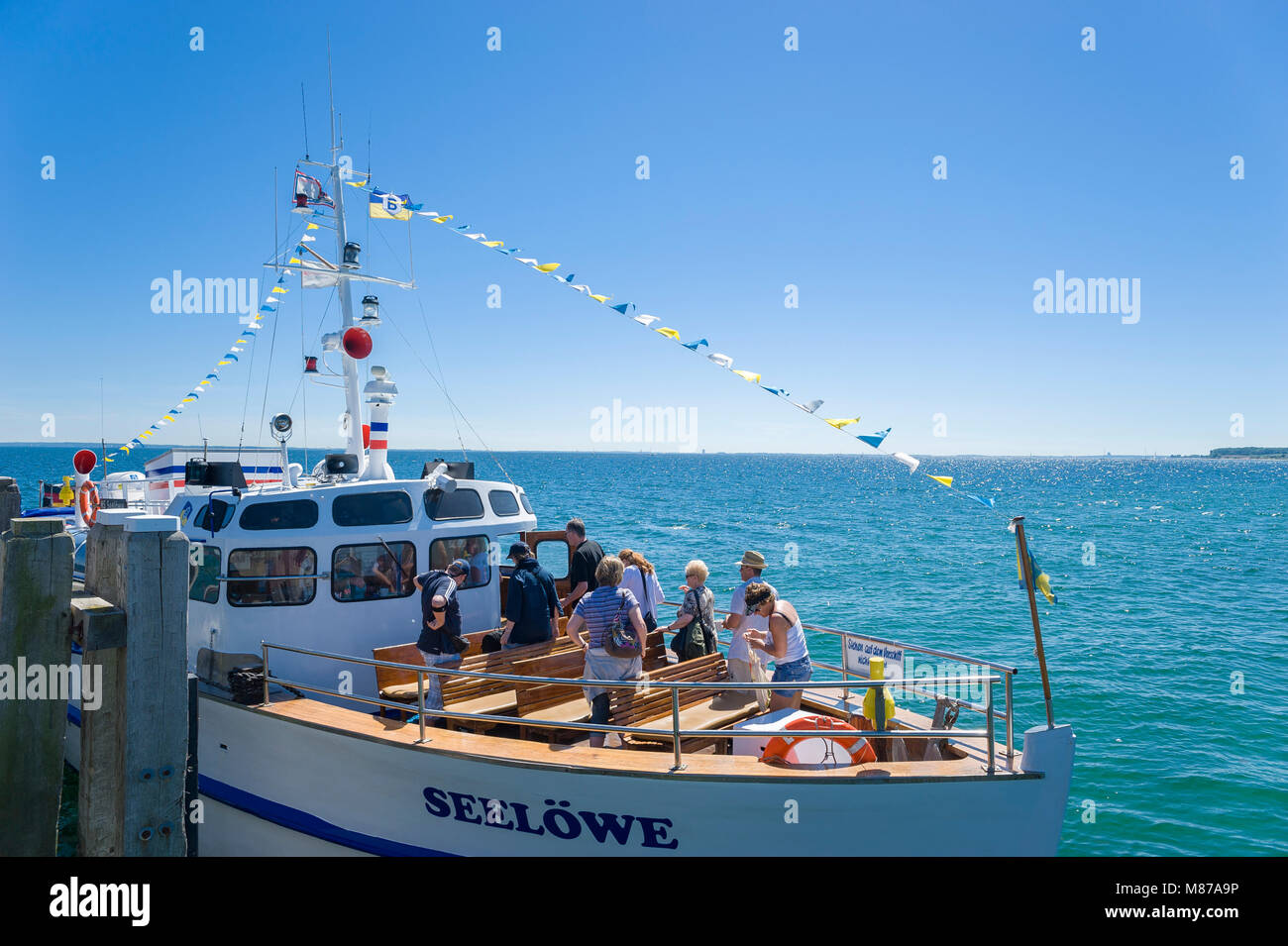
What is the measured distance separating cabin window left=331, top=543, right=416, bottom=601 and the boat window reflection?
243 mm

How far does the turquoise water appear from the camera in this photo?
32.6 ft

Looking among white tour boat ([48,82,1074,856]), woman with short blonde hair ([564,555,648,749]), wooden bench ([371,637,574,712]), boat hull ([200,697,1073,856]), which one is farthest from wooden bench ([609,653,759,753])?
wooden bench ([371,637,574,712])

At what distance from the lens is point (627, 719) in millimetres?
6035

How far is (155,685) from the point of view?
3.96m

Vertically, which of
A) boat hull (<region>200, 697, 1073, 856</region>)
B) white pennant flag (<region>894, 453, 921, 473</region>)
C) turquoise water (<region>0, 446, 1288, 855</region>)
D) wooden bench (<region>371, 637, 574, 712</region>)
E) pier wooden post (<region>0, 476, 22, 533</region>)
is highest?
white pennant flag (<region>894, 453, 921, 473</region>)

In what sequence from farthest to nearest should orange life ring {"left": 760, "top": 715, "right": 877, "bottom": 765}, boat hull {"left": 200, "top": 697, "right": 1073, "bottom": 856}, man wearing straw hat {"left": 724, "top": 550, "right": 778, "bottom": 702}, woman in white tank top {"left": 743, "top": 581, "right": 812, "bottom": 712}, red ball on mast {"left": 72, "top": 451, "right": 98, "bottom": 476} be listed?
1. red ball on mast {"left": 72, "top": 451, "right": 98, "bottom": 476}
2. man wearing straw hat {"left": 724, "top": 550, "right": 778, "bottom": 702}
3. woman in white tank top {"left": 743, "top": 581, "right": 812, "bottom": 712}
4. orange life ring {"left": 760, "top": 715, "right": 877, "bottom": 765}
5. boat hull {"left": 200, "top": 697, "right": 1073, "bottom": 856}

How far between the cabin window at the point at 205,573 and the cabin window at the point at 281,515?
46cm

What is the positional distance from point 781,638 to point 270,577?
4896mm

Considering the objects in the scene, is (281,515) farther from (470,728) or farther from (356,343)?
(470,728)

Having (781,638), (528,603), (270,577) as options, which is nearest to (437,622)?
(528,603)

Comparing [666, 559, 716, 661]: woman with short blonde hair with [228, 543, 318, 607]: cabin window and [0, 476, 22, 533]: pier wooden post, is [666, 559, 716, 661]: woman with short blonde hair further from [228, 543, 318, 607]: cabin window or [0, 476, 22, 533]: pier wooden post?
[0, 476, 22, 533]: pier wooden post

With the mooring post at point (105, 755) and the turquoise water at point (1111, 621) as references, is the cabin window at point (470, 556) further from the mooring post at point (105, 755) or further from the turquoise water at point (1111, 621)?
the turquoise water at point (1111, 621)
